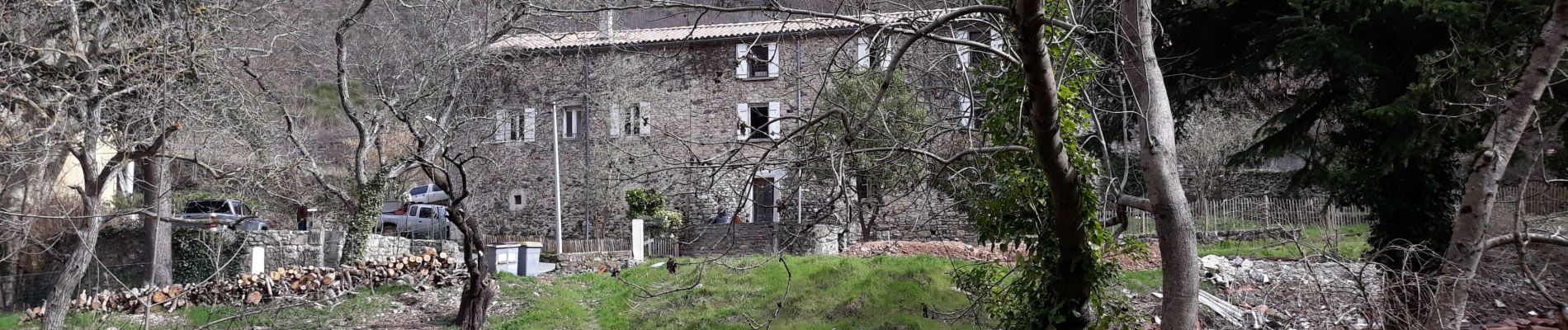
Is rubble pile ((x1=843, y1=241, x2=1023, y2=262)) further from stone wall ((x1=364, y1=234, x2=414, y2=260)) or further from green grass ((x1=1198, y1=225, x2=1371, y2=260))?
stone wall ((x1=364, y1=234, x2=414, y2=260))

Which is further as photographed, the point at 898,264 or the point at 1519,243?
the point at 898,264

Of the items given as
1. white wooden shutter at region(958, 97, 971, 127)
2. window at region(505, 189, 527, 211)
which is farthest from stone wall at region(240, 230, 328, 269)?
white wooden shutter at region(958, 97, 971, 127)

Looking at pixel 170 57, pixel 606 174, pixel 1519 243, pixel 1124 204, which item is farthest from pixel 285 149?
pixel 1519 243

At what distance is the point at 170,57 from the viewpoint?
9766 millimetres

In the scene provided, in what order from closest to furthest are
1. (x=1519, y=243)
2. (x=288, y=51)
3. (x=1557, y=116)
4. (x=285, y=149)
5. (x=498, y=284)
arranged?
1. (x=1519, y=243)
2. (x=1557, y=116)
3. (x=498, y=284)
4. (x=288, y=51)
5. (x=285, y=149)

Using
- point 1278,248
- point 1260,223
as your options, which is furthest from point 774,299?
point 1260,223

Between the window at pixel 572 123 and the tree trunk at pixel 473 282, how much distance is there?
13728 millimetres

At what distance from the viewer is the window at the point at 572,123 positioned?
25312 mm

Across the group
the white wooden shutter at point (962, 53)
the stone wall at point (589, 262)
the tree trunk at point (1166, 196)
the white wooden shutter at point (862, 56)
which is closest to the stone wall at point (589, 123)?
the white wooden shutter at point (862, 56)

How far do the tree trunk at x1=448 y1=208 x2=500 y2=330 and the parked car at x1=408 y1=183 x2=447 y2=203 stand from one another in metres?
15.4

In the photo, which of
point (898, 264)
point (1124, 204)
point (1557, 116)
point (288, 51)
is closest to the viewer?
point (1124, 204)

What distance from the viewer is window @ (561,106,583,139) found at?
25.3 m

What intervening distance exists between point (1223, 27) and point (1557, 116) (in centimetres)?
345

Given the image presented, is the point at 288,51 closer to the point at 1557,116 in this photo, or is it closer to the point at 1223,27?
the point at 1223,27
